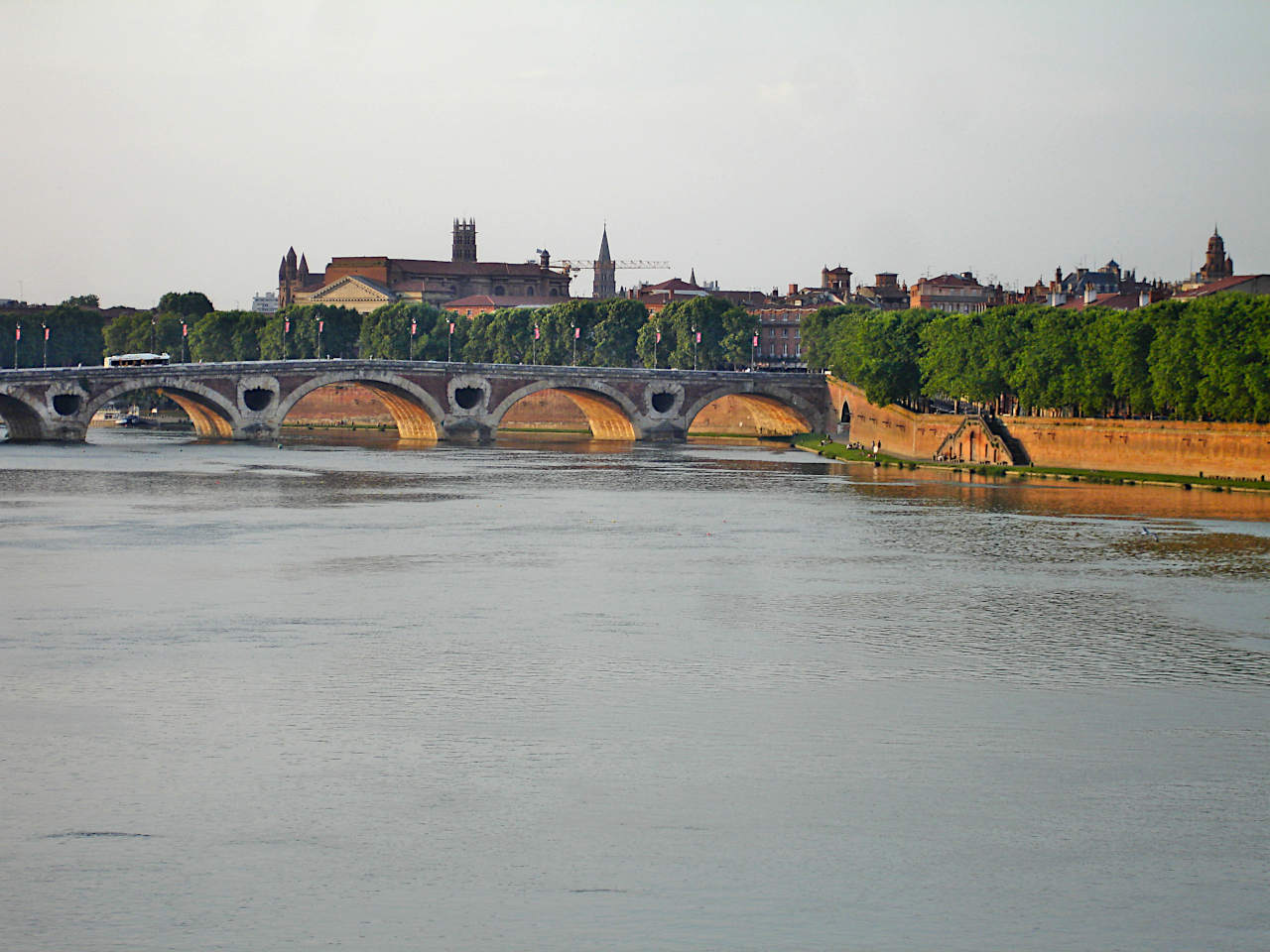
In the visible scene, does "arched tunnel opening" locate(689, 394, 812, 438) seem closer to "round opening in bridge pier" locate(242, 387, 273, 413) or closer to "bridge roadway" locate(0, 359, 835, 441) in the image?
"bridge roadway" locate(0, 359, 835, 441)

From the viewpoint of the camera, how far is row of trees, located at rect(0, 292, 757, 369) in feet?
439

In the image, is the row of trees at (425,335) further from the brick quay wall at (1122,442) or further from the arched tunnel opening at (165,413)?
the brick quay wall at (1122,442)

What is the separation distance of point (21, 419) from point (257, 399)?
13.2 m

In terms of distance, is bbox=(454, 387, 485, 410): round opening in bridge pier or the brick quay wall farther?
bbox=(454, 387, 485, 410): round opening in bridge pier

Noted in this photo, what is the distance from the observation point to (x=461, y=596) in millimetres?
34125

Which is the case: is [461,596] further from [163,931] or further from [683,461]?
[683,461]

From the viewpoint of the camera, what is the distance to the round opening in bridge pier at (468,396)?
110375 millimetres

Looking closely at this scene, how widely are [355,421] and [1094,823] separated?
125013 millimetres

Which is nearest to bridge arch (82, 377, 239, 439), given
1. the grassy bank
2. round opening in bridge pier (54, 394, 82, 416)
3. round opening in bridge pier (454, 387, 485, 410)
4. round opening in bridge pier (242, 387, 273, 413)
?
round opening in bridge pier (54, 394, 82, 416)

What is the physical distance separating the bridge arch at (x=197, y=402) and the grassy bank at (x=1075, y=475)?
33890 millimetres

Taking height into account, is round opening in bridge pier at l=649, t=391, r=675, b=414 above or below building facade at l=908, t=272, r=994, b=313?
Result: below

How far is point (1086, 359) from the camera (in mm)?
74438

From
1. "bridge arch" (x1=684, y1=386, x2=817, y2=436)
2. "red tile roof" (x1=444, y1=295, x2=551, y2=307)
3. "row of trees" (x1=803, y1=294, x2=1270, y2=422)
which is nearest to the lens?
"row of trees" (x1=803, y1=294, x2=1270, y2=422)

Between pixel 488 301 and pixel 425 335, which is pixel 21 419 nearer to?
pixel 425 335
